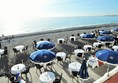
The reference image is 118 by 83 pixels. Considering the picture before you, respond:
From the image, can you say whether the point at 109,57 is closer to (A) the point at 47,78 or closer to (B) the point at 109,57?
(B) the point at 109,57

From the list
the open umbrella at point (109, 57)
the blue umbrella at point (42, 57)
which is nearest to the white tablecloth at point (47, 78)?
the blue umbrella at point (42, 57)

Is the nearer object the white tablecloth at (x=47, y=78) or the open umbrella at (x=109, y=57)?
the white tablecloth at (x=47, y=78)

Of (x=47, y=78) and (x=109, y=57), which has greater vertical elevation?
(x=109, y=57)

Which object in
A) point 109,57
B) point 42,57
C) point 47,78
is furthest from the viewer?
point 42,57

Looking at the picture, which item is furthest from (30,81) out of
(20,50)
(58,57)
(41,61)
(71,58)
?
(20,50)

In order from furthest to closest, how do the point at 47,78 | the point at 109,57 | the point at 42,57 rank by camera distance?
the point at 42,57
the point at 109,57
the point at 47,78

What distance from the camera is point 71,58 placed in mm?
12828

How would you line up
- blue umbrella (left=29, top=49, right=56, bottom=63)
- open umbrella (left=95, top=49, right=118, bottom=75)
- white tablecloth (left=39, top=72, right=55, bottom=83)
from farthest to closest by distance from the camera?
blue umbrella (left=29, top=49, right=56, bottom=63) → open umbrella (left=95, top=49, right=118, bottom=75) → white tablecloth (left=39, top=72, right=55, bottom=83)

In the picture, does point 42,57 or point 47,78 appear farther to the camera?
point 42,57

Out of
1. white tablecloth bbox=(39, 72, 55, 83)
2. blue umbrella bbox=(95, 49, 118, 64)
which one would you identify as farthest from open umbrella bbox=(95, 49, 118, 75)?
white tablecloth bbox=(39, 72, 55, 83)

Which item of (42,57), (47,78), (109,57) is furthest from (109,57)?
(42,57)

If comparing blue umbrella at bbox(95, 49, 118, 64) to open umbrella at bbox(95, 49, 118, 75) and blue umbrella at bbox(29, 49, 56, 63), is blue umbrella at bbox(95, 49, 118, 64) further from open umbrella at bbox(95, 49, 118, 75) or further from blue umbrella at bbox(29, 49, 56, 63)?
blue umbrella at bbox(29, 49, 56, 63)

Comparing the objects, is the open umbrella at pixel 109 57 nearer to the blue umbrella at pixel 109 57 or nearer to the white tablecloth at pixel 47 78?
the blue umbrella at pixel 109 57

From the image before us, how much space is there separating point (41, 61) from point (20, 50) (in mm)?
5676
